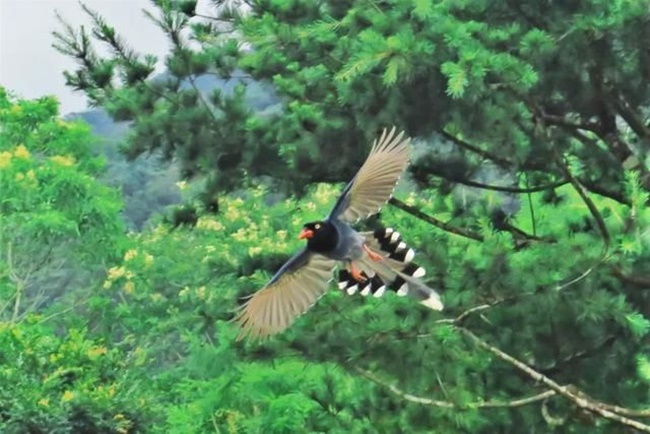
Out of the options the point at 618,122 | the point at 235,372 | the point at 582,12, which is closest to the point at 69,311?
the point at 235,372

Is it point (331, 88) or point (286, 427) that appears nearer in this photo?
point (331, 88)

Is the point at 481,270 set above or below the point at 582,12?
below

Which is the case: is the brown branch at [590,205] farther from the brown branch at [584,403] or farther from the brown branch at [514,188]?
the brown branch at [584,403]

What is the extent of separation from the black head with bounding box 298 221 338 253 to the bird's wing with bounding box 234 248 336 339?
93 millimetres

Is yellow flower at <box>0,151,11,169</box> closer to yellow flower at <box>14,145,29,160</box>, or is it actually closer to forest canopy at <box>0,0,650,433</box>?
A: yellow flower at <box>14,145,29,160</box>

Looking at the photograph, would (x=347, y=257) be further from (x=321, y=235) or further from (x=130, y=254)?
(x=130, y=254)

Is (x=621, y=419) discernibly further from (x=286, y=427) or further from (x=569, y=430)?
(x=286, y=427)

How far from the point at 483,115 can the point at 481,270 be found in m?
0.41

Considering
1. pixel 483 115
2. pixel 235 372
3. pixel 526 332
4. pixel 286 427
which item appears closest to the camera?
pixel 483 115

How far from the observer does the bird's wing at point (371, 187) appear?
2705 mm

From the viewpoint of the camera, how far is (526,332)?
348 cm

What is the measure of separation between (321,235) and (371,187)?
19cm

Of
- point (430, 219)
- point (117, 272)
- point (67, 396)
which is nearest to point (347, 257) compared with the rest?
point (430, 219)

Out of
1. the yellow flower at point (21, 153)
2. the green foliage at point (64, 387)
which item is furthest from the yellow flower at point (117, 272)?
the yellow flower at point (21, 153)
